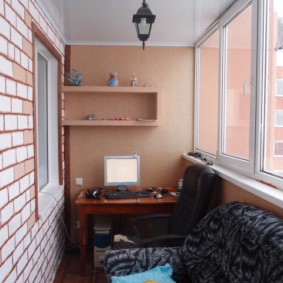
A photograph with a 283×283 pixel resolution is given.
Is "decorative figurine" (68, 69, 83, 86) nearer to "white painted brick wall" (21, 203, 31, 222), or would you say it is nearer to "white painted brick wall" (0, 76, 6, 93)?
"white painted brick wall" (21, 203, 31, 222)

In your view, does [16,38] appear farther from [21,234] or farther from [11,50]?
[21,234]

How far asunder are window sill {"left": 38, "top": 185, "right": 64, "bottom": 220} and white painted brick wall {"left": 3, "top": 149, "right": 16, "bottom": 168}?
2.32ft

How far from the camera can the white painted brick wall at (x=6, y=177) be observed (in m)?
1.64

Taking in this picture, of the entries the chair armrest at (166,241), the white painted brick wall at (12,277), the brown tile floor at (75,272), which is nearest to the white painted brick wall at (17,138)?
the white painted brick wall at (12,277)

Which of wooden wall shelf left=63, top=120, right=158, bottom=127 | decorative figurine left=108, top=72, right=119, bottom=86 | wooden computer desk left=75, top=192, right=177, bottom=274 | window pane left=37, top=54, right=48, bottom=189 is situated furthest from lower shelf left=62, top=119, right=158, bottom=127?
wooden computer desk left=75, top=192, right=177, bottom=274

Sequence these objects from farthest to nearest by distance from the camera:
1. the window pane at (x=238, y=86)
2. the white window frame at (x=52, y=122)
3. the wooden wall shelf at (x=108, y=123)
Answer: the wooden wall shelf at (x=108, y=123) < the white window frame at (x=52, y=122) < the window pane at (x=238, y=86)

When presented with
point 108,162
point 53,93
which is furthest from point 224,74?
point 53,93

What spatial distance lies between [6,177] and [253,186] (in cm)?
143

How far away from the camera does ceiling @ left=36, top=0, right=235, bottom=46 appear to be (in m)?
2.58

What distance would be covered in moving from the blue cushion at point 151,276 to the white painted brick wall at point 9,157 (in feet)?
3.12

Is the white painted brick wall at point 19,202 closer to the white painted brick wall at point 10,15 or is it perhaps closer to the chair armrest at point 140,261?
the chair armrest at point 140,261

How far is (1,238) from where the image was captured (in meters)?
1.59

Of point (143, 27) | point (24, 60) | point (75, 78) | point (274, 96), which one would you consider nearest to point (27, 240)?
point (24, 60)

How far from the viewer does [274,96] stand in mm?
2037
